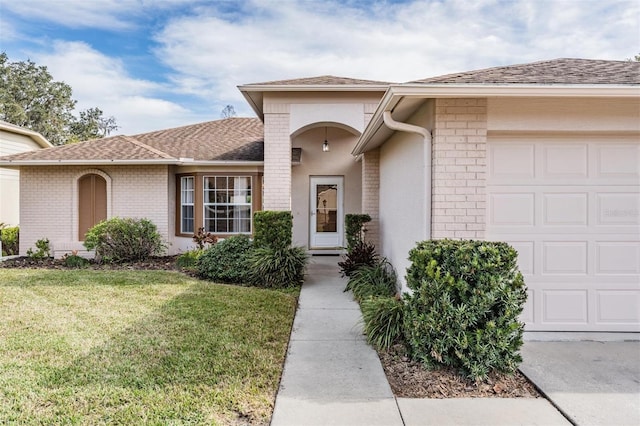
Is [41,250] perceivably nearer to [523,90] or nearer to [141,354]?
[141,354]

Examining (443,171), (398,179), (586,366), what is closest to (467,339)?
(586,366)

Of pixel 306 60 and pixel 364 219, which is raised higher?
pixel 306 60

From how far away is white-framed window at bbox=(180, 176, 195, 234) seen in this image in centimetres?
1222

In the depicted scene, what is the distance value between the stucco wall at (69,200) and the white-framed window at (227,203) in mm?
1270

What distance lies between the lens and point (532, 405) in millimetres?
3293

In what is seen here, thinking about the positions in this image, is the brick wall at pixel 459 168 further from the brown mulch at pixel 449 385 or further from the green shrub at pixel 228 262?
the green shrub at pixel 228 262

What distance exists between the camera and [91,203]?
471 inches

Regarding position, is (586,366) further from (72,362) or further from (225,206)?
(225,206)

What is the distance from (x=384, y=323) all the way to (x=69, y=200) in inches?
448

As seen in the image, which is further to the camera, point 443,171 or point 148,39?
point 148,39

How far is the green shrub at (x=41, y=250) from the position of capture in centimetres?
1159

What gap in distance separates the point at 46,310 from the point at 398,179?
6184 millimetres

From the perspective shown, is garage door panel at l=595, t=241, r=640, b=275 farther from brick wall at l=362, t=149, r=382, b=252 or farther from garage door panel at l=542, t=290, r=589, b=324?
brick wall at l=362, t=149, r=382, b=252

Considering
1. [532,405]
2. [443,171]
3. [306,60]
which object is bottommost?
[532,405]
